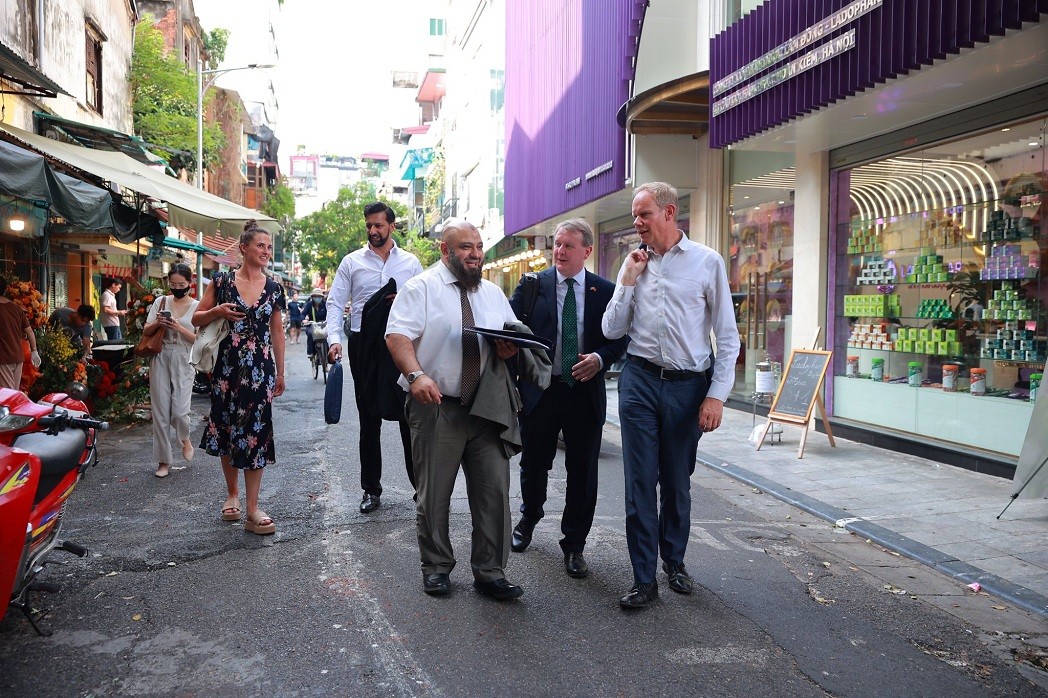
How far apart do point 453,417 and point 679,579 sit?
145cm

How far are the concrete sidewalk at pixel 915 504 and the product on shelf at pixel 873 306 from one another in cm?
151

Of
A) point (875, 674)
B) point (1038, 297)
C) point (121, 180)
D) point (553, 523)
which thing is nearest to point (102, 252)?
point (121, 180)

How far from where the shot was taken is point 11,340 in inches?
319

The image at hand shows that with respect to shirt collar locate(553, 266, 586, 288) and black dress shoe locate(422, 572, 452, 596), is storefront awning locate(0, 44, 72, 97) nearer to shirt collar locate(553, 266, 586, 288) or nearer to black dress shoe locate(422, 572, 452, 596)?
shirt collar locate(553, 266, 586, 288)

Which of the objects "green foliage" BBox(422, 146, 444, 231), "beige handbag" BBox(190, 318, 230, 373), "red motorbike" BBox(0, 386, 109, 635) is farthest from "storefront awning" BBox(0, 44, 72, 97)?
"green foliage" BBox(422, 146, 444, 231)

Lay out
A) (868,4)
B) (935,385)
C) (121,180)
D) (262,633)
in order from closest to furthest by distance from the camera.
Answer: (262,633) < (868,4) < (935,385) < (121,180)

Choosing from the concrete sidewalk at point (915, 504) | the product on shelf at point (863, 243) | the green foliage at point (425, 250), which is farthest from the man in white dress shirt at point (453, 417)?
the green foliage at point (425, 250)

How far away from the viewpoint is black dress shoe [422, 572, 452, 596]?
4410 mm

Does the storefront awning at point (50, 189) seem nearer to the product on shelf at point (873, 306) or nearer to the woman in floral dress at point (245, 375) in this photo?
the woman in floral dress at point (245, 375)

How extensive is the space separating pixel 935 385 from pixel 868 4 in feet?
12.8

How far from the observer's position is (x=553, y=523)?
5.99 meters

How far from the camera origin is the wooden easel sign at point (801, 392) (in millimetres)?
9164

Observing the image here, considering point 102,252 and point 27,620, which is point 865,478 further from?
point 102,252

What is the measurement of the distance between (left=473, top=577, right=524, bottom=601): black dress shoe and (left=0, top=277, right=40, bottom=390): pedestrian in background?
5906 mm
